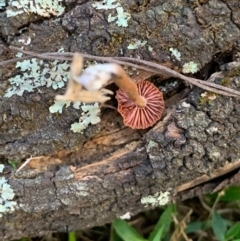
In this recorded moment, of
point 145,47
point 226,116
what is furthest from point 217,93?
point 145,47

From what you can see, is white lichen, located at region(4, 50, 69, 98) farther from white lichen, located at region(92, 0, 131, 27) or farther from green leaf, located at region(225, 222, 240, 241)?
green leaf, located at region(225, 222, 240, 241)

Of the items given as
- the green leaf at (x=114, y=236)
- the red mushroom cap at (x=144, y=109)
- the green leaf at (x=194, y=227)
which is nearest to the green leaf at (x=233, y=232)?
the green leaf at (x=194, y=227)

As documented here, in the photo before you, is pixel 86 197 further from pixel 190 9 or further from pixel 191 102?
pixel 190 9

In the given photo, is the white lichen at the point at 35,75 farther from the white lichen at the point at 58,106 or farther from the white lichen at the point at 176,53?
the white lichen at the point at 176,53

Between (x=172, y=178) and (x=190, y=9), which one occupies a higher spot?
(x=190, y=9)

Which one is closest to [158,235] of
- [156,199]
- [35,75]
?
[156,199]

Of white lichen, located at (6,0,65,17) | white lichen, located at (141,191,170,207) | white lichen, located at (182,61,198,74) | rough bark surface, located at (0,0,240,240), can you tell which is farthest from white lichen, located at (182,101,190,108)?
white lichen, located at (6,0,65,17)
